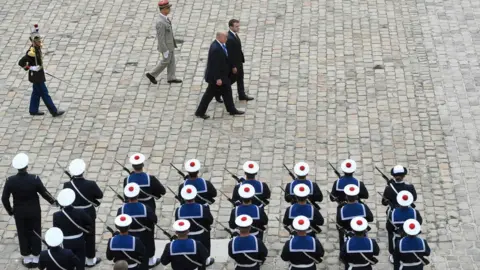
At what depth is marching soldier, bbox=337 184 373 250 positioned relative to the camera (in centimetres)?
1140

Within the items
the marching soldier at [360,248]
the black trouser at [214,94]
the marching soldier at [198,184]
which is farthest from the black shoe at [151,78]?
the marching soldier at [360,248]

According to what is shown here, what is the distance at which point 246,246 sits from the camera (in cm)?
1077

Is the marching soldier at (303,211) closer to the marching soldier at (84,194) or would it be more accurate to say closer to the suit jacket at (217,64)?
the marching soldier at (84,194)

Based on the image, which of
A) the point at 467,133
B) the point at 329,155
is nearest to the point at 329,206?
the point at 329,155

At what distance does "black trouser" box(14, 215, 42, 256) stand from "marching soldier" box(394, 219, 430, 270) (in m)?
4.37

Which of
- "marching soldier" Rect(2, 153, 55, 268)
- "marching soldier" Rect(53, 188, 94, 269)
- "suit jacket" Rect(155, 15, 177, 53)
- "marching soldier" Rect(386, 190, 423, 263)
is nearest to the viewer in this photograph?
"marching soldier" Rect(53, 188, 94, 269)

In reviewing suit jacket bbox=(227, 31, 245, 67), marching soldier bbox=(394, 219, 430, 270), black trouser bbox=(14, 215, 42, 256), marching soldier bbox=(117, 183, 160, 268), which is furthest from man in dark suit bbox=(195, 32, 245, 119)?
marching soldier bbox=(394, 219, 430, 270)

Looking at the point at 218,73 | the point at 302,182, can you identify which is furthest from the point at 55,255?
the point at 218,73

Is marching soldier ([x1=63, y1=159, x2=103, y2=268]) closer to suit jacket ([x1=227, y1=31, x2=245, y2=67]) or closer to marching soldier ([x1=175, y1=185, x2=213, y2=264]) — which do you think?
marching soldier ([x1=175, y1=185, x2=213, y2=264])

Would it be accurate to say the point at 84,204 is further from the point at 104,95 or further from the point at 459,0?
the point at 459,0

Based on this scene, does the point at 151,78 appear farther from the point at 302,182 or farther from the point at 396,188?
the point at 396,188

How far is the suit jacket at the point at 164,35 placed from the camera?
15.8 meters

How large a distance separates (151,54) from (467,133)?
588cm

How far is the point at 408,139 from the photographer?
14.6 metres
